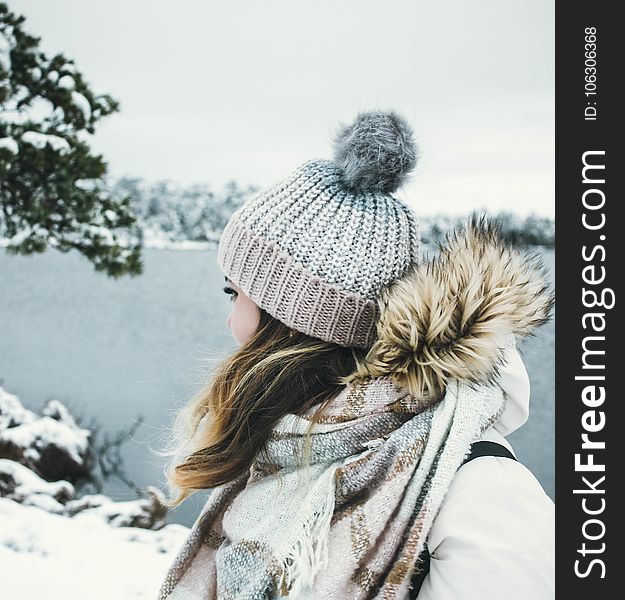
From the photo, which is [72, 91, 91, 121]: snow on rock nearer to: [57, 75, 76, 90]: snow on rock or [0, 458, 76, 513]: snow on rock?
[57, 75, 76, 90]: snow on rock

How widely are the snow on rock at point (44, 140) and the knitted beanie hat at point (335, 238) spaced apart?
2866 mm

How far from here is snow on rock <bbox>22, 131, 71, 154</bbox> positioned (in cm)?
340

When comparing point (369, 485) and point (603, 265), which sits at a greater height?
point (603, 265)

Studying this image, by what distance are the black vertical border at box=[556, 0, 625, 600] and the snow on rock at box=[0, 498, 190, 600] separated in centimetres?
175

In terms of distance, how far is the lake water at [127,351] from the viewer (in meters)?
5.86

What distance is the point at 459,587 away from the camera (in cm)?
69

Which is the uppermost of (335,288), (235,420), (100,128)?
(100,128)

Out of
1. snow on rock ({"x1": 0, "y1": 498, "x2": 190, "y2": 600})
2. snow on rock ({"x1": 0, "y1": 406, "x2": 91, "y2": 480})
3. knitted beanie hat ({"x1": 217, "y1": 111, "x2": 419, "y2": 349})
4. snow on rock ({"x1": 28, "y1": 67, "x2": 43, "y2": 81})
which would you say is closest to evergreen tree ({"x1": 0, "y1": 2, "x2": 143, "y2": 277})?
snow on rock ({"x1": 28, "y1": 67, "x2": 43, "y2": 81})

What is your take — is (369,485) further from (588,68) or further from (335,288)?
(588,68)

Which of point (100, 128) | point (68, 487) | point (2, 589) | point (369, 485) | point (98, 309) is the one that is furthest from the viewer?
point (98, 309)

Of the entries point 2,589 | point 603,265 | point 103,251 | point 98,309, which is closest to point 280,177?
point 603,265

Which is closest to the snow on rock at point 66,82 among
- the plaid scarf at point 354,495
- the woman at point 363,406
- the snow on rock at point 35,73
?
the snow on rock at point 35,73

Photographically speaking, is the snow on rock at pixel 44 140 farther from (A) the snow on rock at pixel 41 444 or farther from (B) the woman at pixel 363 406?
(B) the woman at pixel 363 406

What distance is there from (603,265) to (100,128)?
3.59 metres
